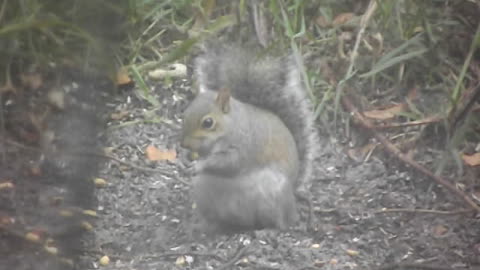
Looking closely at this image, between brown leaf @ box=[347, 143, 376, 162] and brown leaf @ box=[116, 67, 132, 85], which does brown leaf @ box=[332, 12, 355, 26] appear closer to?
brown leaf @ box=[347, 143, 376, 162]

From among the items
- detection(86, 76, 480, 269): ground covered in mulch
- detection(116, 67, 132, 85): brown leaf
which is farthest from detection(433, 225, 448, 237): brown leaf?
detection(116, 67, 132, 85): brown leaf

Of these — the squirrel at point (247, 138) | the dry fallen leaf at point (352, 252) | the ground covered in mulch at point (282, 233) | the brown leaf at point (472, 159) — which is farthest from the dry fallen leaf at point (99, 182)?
the brown leaf at point (472, 159)

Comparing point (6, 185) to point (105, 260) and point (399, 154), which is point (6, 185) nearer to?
point (105, 260)

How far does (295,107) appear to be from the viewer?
67.9 inches

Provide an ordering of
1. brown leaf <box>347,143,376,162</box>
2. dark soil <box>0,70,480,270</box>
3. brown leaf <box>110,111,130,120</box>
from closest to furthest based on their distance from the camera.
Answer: dark soil <box>0,70,480,270</box> → brown leaf <box>110,111,130,120</box> → brown leaf <box>347,143,376,162</box>

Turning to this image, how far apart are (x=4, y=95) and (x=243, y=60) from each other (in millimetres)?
364

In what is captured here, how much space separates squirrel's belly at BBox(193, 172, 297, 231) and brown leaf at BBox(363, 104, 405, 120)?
0.21m

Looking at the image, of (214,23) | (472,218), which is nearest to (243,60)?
(214,23)

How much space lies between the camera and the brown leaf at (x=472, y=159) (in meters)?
1.79

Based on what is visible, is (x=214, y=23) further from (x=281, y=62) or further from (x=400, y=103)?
(x=400, y=103)

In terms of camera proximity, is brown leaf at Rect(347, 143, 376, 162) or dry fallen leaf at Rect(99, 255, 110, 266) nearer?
dry fallen leaf at Rect(99, 255, 110, 266)

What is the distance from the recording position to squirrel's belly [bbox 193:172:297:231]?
1606mm

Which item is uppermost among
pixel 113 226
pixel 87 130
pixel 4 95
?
pixel 4 95

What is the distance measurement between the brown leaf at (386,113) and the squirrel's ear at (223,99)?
0.29m
